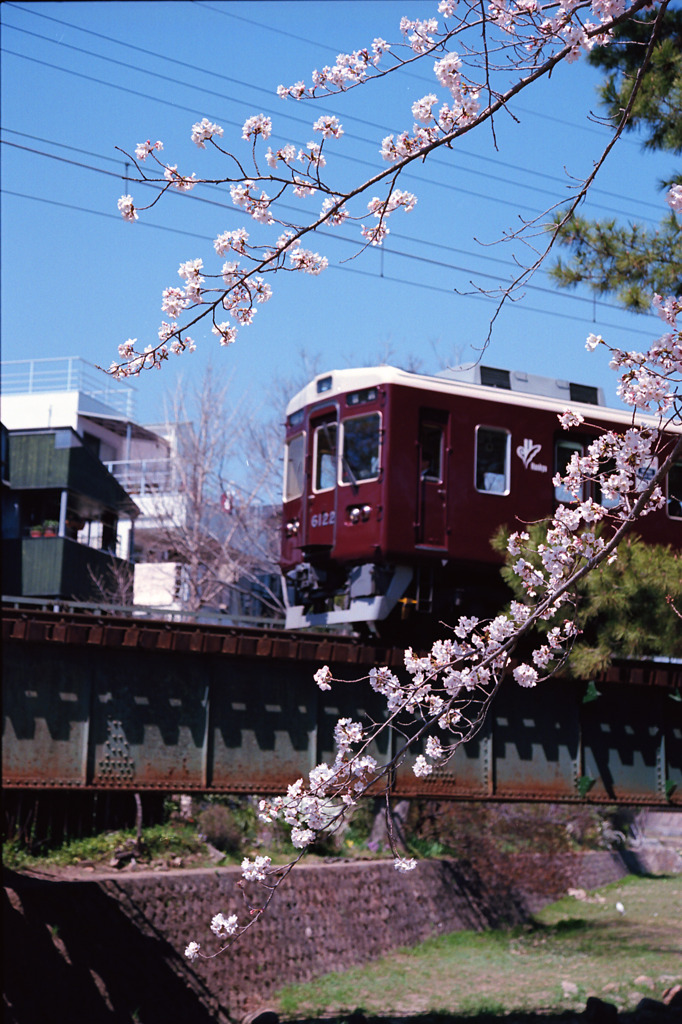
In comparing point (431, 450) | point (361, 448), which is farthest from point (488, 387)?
point (361, 448)

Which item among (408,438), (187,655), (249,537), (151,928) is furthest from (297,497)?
(249,537)

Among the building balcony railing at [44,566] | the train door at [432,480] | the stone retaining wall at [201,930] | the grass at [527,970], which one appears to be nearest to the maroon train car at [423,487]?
the train door at [432,480]

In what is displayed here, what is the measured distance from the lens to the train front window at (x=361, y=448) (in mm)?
14602

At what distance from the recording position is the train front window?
14602 millimetres

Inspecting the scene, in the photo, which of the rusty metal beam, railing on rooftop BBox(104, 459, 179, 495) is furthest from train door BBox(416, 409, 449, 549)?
railing on rooftop BBox(104, 459, 179, 495)

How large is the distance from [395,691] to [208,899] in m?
15.7

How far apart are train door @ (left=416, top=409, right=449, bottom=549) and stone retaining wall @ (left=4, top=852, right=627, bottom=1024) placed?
8.36 m

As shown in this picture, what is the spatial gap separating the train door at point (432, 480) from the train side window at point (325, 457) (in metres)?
1.54

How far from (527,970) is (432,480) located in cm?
1320

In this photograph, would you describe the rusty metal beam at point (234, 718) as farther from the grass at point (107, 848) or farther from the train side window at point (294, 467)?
the grass at point (107, 848)

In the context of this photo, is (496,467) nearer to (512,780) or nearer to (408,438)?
(408,438)

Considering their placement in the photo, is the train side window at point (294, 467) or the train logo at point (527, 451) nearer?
the train logo at point (527, 451)

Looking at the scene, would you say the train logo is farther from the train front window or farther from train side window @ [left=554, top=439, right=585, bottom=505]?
the train front window

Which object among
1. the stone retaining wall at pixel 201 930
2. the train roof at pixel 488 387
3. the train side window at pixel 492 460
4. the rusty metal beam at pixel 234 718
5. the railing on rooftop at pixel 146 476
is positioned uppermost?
the railing on rooftop at pixel 146 476
